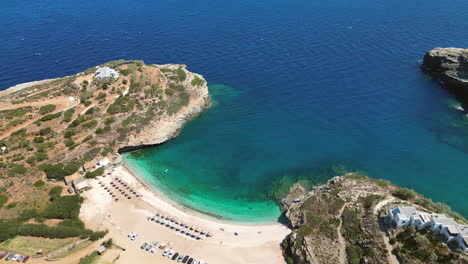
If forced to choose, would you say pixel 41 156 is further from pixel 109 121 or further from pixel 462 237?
pixel 462 237

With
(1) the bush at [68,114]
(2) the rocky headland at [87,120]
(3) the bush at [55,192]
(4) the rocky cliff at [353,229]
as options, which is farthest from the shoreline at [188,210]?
(1) the bush at [68,114]

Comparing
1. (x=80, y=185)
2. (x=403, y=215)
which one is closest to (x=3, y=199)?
(x=80, y=185)

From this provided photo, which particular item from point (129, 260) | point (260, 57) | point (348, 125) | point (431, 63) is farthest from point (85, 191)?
point (431, 63)

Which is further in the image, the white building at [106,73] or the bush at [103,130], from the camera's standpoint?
the white building at [106,73]

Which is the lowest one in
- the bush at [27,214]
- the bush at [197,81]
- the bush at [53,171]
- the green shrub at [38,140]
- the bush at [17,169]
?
the bush at [27,214]

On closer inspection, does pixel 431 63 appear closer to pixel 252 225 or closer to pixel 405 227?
pixel 405 227

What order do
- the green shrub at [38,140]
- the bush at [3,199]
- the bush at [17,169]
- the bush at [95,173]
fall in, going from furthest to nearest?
the green shrub at [38,140] < the bush at [95,173] < the bush at [17,169] < the bush at [3,199]

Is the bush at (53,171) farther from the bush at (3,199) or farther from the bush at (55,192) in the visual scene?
the bush at (3,199)
